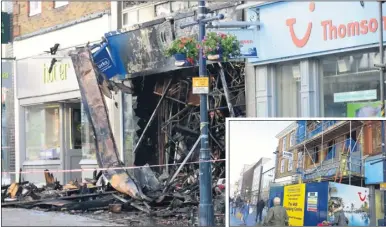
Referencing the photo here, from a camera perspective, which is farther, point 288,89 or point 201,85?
point 288,89

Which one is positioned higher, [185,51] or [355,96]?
[185,51]

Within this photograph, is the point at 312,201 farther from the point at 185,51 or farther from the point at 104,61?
the point at 104,61

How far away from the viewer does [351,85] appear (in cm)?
1451

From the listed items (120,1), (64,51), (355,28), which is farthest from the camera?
(64,51)

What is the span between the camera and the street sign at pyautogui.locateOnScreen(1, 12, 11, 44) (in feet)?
77.7

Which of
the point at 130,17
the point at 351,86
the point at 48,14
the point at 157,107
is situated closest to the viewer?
the point at 351,86

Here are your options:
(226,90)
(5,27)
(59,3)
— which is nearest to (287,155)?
(226,90)

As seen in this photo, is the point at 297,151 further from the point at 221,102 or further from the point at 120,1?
the point at 120,1

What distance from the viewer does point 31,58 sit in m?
23.1

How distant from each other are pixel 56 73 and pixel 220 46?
9255mm

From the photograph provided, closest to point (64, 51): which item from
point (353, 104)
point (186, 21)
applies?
point (186, 21)

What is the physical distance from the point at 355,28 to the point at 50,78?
1162 cm

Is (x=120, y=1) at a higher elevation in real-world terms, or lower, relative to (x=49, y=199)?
higher

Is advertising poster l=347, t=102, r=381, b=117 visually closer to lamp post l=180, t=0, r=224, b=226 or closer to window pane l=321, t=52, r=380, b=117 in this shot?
window pane l=321, t=52, r=380, b=117
